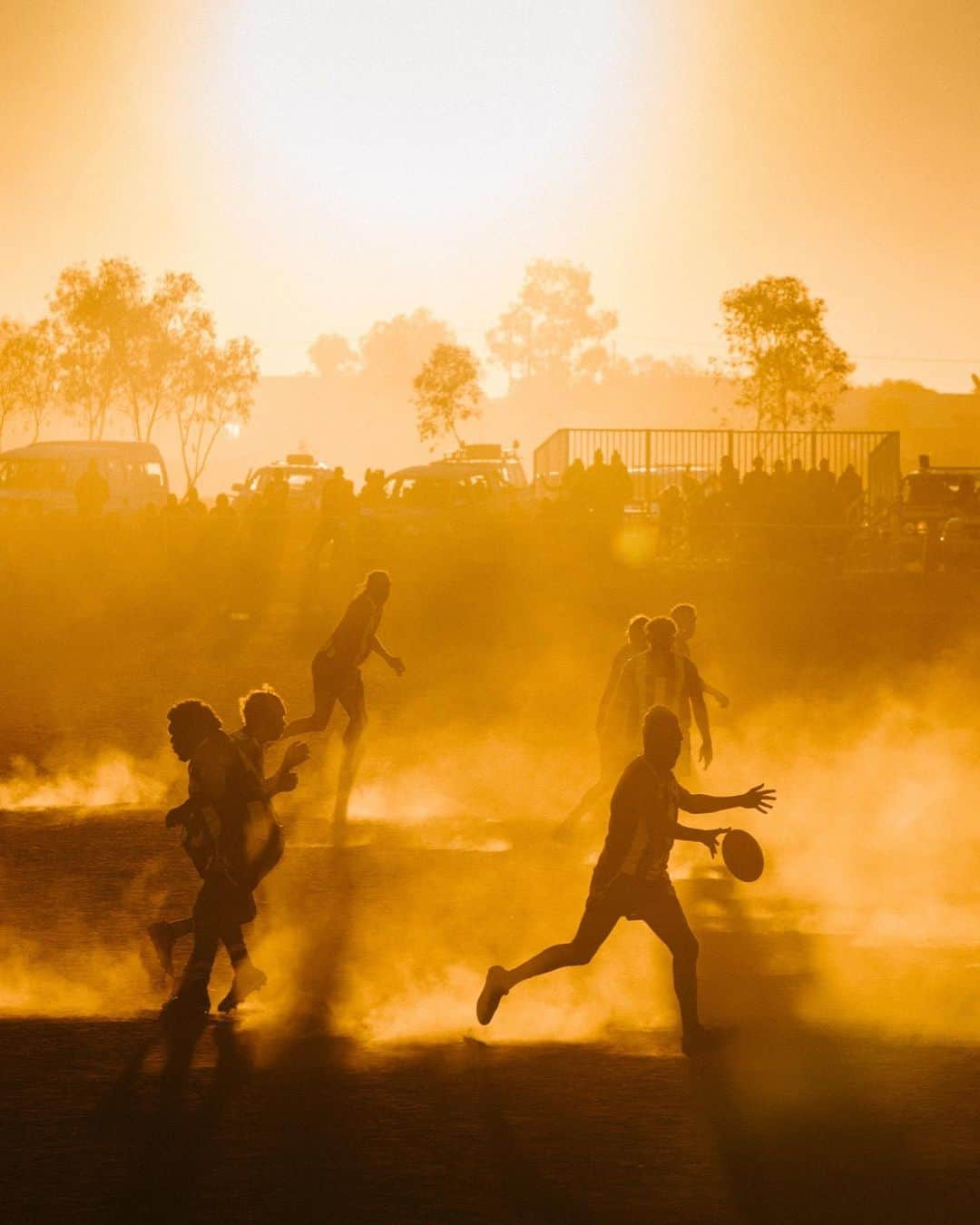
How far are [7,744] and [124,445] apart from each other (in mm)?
24564

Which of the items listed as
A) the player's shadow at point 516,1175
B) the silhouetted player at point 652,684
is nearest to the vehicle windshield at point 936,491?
the silhouetted player at point 652,684

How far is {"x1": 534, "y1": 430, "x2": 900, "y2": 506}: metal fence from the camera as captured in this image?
115 ft

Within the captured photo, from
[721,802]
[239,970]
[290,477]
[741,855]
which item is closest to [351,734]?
[239,970]

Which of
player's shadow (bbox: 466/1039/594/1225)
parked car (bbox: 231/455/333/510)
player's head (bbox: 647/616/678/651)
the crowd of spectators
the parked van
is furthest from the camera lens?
parked car (bbox: 231/455/333/510)

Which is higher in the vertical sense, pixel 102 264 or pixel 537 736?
pixel 102 264

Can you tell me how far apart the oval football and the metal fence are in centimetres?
2743

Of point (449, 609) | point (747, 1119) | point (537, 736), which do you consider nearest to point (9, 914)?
point (747, 1119)

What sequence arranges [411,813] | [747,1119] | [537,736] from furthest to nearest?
[537,736], [411,813], [747,1119]

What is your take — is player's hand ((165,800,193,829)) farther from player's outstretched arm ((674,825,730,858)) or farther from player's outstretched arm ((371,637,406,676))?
player's outstretched arm ((371,637,406,676))

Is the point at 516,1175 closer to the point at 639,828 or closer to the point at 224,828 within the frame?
the point at 639,828

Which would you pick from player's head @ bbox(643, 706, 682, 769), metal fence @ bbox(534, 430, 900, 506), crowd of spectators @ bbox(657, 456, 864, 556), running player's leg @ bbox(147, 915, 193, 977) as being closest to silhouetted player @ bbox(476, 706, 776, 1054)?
player's head @ bbox(643, 706, 682, 769)

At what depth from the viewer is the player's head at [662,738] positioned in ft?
25.0

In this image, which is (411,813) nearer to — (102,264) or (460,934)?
(460,934)

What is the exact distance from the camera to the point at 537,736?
19125 millimetres
